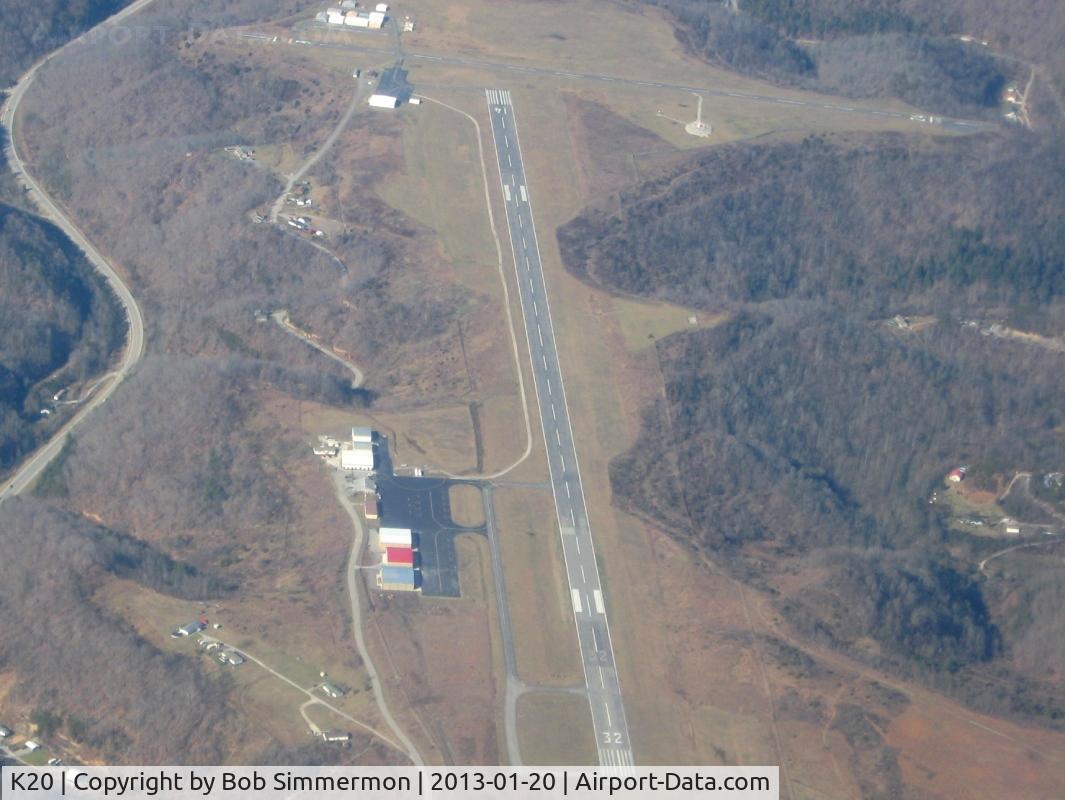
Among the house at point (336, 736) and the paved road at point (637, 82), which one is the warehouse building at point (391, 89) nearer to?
the paved road at point (637, 82)

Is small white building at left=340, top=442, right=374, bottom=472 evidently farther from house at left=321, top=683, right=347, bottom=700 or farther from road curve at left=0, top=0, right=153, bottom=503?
road curve at left=0, top=0, right=153, bottom=503

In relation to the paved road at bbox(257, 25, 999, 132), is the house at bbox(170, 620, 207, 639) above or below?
below

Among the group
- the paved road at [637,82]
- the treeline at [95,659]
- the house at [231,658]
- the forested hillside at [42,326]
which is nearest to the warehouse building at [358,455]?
the treeline at [95,659]

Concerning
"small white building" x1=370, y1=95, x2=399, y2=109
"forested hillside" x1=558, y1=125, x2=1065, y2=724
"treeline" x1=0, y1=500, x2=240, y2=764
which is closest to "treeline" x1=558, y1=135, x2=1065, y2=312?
"forested hillside" x1=558, y1=125, x2=1065, y2=724

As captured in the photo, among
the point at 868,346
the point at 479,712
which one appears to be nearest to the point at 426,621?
the point at 479,712

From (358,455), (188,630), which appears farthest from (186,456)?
(188,630)

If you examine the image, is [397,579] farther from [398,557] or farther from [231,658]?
[231,658]
